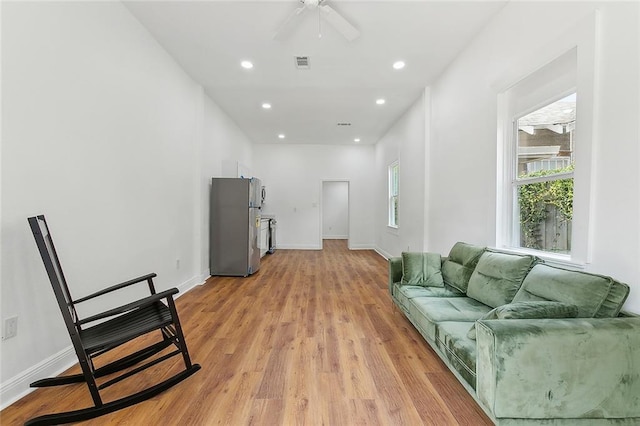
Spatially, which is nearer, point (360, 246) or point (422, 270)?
point (422, 270)

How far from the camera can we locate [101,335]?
153cm

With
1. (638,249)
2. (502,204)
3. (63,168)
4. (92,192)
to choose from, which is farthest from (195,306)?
(638,249)

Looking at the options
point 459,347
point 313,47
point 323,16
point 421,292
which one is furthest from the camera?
point 313,47

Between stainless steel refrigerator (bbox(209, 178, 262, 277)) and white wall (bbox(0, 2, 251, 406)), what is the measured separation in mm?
1093

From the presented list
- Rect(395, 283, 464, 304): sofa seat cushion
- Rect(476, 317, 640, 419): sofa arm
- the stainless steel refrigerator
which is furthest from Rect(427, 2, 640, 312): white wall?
the stainless steel refrigerator

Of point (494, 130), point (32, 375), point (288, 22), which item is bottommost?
point (32, 375)

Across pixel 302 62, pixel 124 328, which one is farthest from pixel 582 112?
pixel 124 328

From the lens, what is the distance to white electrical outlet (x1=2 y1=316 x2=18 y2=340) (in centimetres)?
148

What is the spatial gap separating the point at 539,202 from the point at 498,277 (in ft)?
2.45

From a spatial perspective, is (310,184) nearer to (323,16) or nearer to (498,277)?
(323,16)

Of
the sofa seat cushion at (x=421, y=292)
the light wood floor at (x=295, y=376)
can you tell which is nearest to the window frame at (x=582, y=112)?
the sofa seat cushion at (x=421, y=292)

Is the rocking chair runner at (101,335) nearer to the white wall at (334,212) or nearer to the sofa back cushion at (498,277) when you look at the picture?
the sofa back cushion at (498,277)

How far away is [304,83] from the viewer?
12.1ft

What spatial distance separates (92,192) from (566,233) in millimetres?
3563
